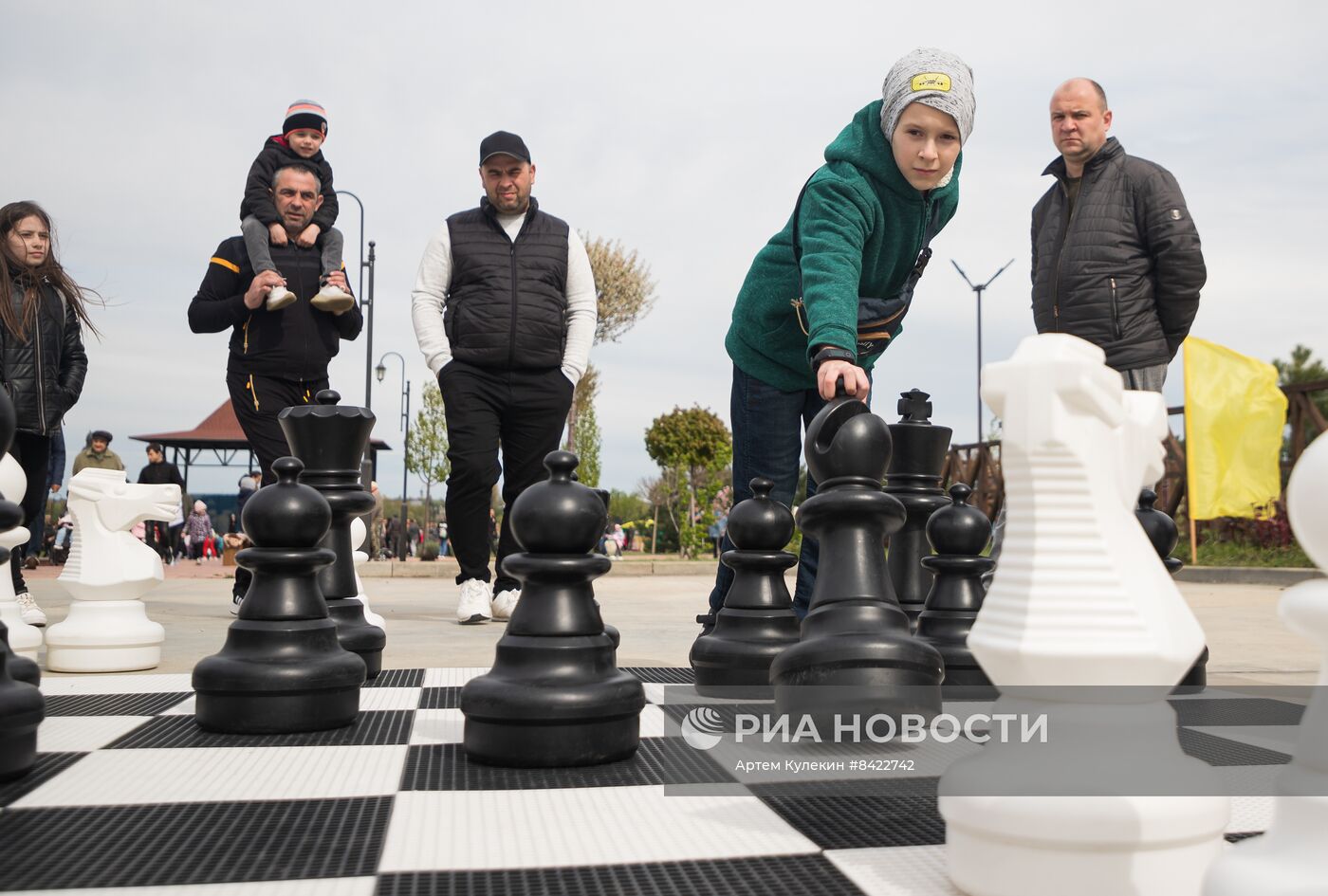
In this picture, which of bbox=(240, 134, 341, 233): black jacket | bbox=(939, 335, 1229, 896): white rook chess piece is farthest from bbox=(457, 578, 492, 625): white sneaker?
bbox=(939, 335, 1229, 896): white rook chess piece

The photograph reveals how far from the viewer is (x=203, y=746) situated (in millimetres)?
1750

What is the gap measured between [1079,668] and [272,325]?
356cm

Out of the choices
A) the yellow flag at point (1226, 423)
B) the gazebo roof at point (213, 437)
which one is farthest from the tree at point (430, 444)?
the yellow flag at point (1226, 423)

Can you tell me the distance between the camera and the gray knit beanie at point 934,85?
2.39 m

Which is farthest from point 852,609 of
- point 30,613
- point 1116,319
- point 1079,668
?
point 30,613

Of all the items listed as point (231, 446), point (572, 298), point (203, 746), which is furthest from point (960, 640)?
point (231, 446)

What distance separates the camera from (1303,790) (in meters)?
0.81

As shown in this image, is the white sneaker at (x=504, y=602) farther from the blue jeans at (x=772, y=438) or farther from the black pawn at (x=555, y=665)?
the black pawn at (x=555, y=665)

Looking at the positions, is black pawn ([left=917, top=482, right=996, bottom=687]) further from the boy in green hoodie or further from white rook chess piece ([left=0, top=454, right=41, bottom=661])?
white rook chess piece ([left=0, top=454, right=41, bottom=661])

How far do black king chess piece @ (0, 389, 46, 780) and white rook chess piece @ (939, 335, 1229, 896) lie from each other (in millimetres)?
1207

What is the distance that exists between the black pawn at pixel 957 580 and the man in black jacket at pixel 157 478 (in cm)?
504

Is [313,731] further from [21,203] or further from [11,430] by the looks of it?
[21,203]

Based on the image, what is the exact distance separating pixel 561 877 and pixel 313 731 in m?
0.96

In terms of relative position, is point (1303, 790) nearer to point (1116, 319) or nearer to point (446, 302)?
point (1116, 319)
